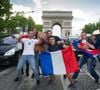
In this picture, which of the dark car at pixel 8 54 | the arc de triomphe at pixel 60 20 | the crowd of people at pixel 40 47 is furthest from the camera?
the arc de triomphe at pixel 60 20

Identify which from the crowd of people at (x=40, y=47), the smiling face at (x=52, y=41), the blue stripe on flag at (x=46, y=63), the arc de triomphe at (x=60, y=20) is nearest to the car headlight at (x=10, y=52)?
the crowd of people at (x=40, y=47)

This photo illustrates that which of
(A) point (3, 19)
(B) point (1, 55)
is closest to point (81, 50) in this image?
(B) point (1, 55)

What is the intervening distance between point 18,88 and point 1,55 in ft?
26.8

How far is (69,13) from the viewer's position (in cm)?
14675

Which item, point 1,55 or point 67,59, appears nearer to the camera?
point 67,59

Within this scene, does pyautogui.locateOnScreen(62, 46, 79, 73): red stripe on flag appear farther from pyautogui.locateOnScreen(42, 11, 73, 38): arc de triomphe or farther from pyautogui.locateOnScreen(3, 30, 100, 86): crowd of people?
pyautogui.locateOnScreen(42, 11, 73, 38): arc de triomphe

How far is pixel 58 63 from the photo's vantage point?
13.3 metres

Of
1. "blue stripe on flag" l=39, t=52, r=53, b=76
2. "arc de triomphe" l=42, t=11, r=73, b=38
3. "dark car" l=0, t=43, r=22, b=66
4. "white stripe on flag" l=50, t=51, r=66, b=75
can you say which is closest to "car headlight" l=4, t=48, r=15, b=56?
"dark car" l=0, t=43, r=22, b=66

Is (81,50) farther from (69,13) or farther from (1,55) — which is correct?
(69,13)

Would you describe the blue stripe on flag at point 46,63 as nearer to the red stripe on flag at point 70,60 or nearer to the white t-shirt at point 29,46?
the white t-shirt at point 29,46

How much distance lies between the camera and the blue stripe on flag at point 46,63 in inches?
516

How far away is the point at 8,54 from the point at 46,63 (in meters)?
7.07

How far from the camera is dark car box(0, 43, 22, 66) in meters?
20.0

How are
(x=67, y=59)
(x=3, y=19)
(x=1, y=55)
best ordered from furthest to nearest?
(x=3, y=19) < (x=1, y=55) < (x=67, y=59)
